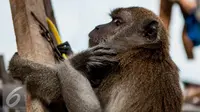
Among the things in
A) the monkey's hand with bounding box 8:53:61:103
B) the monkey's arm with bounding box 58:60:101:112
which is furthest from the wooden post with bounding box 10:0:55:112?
the monkey's arm with bounding box 58:60:101:112

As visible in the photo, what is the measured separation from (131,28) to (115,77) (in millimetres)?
617

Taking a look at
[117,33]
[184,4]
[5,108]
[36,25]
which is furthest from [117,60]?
[184,4]

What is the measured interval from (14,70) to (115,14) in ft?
4.07

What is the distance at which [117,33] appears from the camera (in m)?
7.20

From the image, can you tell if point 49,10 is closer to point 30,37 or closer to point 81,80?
point 30,37

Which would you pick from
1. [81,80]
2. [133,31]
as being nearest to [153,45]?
[133,31]

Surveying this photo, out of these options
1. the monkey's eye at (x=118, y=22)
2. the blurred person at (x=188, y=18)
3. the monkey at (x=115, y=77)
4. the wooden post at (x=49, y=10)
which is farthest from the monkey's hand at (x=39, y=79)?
the blurred person at (x=188, y=18)

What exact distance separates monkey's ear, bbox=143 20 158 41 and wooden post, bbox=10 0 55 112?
100 centimetres

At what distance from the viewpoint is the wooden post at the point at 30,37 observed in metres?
6.61

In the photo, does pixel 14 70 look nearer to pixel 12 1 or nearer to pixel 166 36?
pixel 12 1

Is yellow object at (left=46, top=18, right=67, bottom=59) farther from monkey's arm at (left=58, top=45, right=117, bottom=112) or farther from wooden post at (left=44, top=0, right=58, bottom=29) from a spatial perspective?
wooden post at (left=44, top=0, right=58, bottom=29)

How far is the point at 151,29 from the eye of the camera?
7047mm

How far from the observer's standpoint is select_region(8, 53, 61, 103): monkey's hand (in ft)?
22.1

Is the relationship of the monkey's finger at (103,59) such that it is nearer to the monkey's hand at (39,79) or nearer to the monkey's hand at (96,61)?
the monkey's hand at (96,61)
